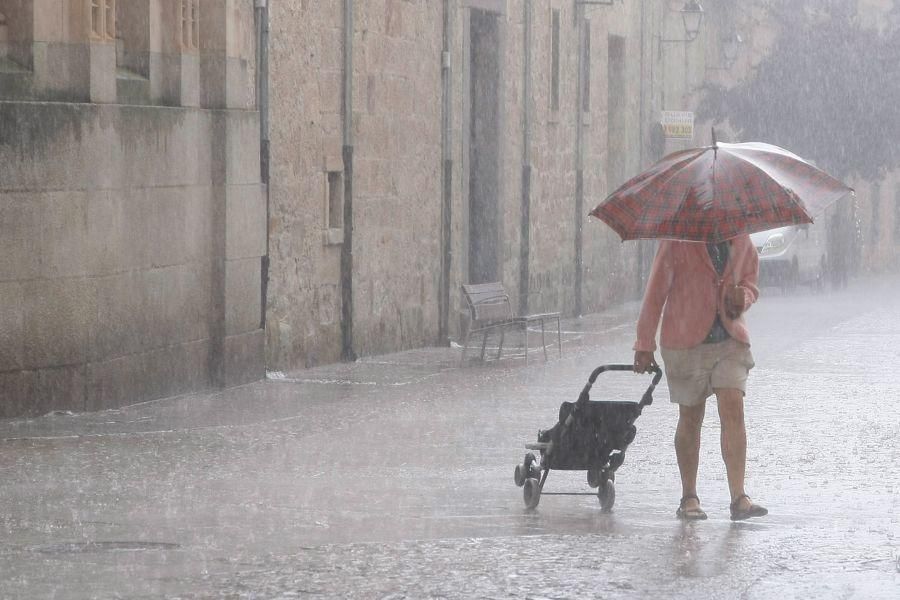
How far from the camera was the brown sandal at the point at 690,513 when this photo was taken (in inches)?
348

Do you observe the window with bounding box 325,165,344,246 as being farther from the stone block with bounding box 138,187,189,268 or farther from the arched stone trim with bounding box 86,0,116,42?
the arched stone trim with bounding box 86,0,116,42

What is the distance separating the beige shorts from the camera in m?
8.87

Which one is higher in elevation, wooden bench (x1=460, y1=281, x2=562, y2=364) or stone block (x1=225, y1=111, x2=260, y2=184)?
stone block (x1=225, y1=111, x2=260, y2=184)

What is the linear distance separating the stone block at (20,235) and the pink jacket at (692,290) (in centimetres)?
505

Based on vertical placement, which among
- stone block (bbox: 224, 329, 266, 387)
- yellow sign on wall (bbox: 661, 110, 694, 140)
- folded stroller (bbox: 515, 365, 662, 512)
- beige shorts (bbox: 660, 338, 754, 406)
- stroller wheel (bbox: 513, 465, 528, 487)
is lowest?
stone block (bbox: 224, 329, 266, 387)

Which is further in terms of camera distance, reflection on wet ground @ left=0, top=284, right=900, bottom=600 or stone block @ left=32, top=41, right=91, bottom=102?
stone block @ left=32, top=41, right=91, bottom=102

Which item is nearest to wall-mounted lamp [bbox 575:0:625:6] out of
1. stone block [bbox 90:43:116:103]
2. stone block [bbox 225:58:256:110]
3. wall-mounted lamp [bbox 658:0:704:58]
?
wall-mounted lamp [bbox 658:0:704:58]

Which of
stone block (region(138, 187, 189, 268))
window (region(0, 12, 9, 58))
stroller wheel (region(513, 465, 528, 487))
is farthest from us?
stone block (region(138, 187, 189, 268))

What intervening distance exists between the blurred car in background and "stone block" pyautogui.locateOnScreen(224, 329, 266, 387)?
61.6 ft

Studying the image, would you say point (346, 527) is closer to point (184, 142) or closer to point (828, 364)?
point (184, 142)

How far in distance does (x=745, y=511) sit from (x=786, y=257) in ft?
87.1

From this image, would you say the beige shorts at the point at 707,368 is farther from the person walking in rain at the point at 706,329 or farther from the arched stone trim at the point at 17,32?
the arched stone trim at the point at 17,32

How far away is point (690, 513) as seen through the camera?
884 cm

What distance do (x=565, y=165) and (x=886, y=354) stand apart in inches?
312
